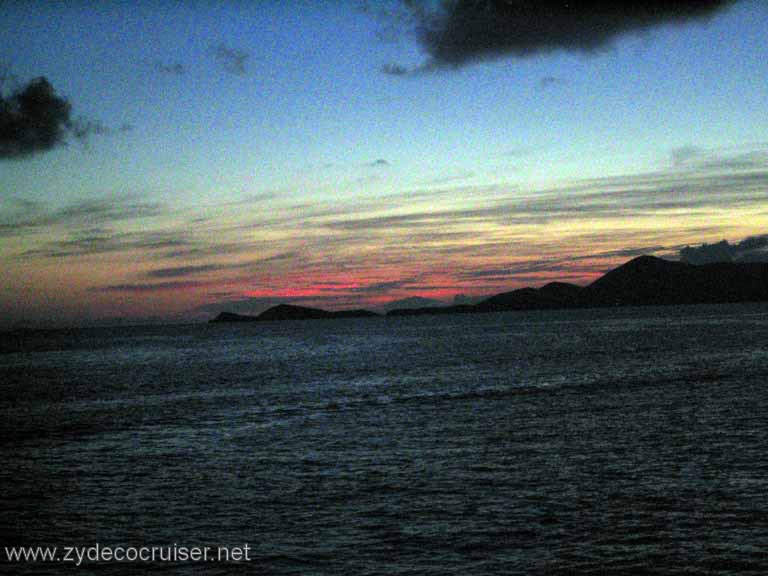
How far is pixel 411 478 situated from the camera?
30.2 m

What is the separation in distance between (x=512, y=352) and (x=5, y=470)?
89.5 m

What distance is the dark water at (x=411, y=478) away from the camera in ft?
70.4

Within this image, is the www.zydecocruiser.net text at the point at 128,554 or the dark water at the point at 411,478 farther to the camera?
the www.zydecocruiser.net text at the point at 128,554

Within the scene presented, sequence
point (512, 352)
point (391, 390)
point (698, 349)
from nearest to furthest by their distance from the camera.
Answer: point (391, 390)
point (698, 349)
point (512, 352)

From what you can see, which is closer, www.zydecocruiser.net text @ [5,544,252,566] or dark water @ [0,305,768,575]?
dark water @ [0,305,768,575]

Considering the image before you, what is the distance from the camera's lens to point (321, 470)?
1271 inches

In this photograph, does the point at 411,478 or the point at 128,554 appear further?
the point at 411,478

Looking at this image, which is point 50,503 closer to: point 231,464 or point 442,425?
point 231,464

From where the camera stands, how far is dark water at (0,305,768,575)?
21.5m

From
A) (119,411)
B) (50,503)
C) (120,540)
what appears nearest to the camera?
(120,540)

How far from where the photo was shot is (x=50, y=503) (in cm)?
2806

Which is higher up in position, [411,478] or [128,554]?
[128,554]

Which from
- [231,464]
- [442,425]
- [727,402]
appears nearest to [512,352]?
[727,402]

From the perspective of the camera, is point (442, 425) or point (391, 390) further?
point (391, 390)
